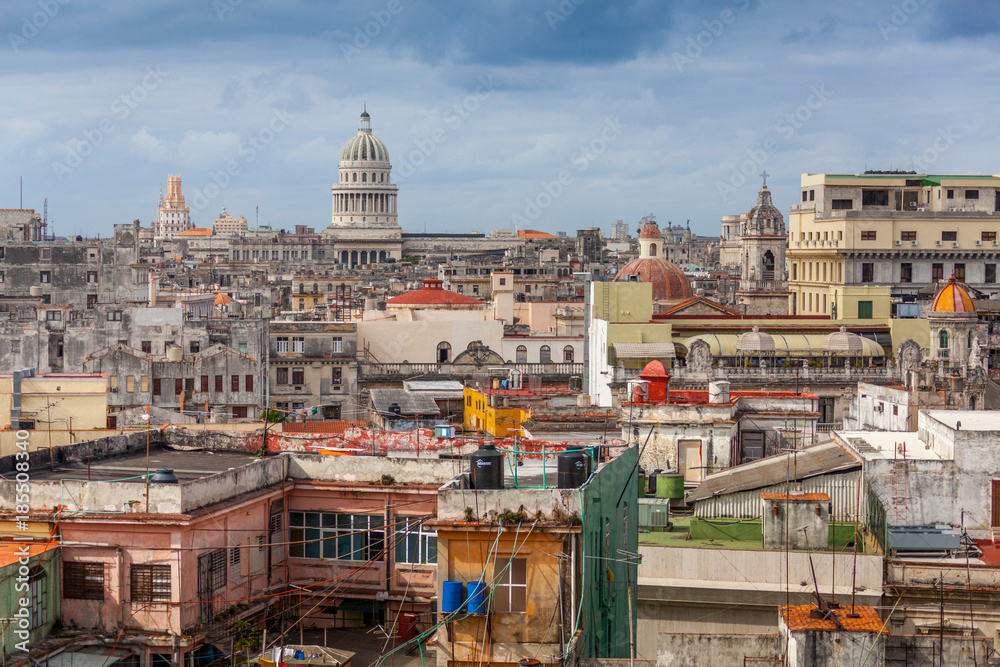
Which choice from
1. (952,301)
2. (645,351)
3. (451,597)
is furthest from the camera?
(645,351)

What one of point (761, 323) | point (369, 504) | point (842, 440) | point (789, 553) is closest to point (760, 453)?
point (842, 440)

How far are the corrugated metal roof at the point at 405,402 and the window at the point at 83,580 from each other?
2615 centimetres

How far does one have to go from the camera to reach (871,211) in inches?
2309

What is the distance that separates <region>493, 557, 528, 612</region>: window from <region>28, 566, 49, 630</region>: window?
5.50m

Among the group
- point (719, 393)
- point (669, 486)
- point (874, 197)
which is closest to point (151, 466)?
point (669, 486)

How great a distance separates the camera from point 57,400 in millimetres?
34781

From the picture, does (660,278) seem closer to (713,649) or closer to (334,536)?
(334,536)

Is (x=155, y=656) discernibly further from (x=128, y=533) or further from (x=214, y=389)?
(x=214, y=389)

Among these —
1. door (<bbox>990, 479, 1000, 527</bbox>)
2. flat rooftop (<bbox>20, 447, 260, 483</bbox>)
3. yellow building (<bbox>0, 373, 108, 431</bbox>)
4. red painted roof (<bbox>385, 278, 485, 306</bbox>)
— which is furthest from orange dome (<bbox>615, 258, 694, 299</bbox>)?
flat rooftop (<bbox>20, 447, 260, 483</bbox>)

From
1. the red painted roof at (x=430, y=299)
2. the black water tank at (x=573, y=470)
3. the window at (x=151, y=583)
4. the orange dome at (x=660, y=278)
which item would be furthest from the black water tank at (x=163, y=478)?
the red painted roof at (x=430, y=299)

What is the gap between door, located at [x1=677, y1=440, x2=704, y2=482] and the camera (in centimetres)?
2750

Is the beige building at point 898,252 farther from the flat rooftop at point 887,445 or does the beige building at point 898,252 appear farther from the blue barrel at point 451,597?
the blue barrel at point 451,597

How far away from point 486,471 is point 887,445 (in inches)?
519

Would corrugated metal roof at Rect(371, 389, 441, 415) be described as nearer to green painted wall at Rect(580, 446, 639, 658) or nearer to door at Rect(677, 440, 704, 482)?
door at Rect(677, 440, 704, 482)
